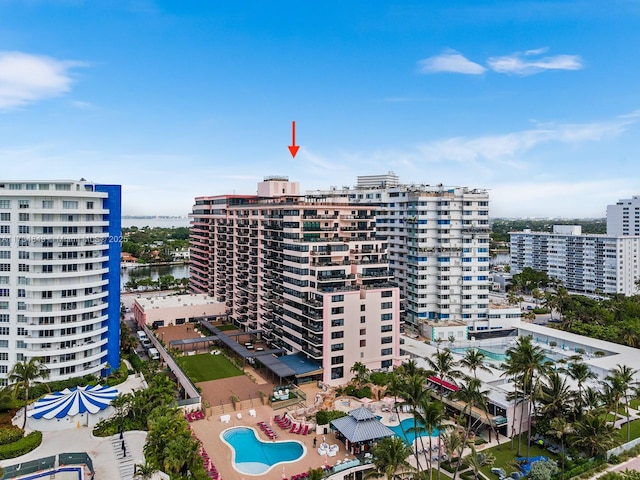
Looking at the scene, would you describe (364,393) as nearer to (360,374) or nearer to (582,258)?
(360,374)

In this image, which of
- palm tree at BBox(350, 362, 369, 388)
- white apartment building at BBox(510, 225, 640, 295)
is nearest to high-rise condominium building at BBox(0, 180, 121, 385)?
palm tree at BBox(350, 362, 369, 388)

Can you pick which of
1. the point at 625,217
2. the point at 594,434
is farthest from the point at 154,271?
the point at 625,217

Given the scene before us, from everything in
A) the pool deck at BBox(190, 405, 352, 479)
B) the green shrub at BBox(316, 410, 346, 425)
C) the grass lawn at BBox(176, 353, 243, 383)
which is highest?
the green shrub at BBox(316, 410, 346, 425)

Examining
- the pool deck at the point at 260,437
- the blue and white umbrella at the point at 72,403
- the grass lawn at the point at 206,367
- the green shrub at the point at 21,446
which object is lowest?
the pool deck at the point at 260,437

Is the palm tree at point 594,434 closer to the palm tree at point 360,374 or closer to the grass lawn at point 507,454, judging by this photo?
the grass lawn at point 507,454

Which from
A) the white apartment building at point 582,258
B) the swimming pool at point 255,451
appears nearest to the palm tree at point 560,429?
the swimming pool at point 255,451

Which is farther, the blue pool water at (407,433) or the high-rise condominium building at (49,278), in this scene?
the high-rise condominium building at (49,278)

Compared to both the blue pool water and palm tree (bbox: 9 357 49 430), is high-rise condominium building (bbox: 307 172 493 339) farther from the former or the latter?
palm tree (bbox: 9 357 49 430)
